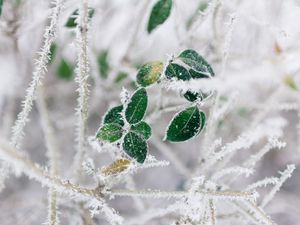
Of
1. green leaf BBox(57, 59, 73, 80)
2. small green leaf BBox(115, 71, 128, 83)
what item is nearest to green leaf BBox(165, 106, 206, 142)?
small green leaf BBox(115, 71, 128, 83)

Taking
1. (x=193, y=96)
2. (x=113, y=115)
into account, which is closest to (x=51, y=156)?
(x=113, y=115)

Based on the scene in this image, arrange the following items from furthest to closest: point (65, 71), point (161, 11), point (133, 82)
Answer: point (65, 71)
point (133, 82)
point (161, 11)

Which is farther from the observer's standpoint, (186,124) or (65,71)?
(65,71)

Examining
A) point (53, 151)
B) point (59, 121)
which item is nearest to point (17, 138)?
point (53, 151)

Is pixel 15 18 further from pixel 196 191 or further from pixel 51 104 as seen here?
pixel 196 191

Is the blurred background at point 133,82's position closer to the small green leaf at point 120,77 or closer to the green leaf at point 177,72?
the small green leaf at point 120,77

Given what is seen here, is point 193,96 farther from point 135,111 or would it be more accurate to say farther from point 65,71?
point 65,71
